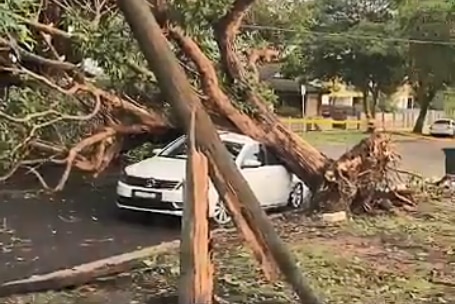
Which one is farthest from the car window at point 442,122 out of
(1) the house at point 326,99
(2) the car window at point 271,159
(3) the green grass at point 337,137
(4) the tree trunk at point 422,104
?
(2) the car window at point 271,159

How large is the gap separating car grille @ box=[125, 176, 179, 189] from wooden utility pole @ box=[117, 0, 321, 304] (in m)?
8.89

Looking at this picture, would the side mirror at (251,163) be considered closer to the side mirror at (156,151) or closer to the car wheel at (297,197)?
the car wheel at (297,197)

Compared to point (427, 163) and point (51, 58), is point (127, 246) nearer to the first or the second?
point (51, 58)

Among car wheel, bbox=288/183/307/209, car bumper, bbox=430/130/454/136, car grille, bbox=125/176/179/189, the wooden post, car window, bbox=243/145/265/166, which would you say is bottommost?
car bumper, bbox=430/130/454/136

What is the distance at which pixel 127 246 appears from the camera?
11.4m

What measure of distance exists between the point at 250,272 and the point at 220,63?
→ 486 cm

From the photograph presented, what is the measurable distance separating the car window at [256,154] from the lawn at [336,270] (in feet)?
4.46

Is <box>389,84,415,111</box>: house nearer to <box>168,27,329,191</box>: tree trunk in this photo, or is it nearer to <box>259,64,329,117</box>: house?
<box>259,64,329,117</box>: house

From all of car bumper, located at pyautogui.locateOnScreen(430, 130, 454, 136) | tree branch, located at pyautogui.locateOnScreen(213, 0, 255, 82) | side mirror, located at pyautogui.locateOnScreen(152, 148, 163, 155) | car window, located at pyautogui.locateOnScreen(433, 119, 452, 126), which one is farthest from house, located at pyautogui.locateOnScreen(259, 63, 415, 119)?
tree branch, located at pyautogui.locateOnScreen(213, 0, 255, 82)

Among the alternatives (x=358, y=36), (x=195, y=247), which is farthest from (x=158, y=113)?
(x=358, y=36)

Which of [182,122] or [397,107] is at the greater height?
[182,122]

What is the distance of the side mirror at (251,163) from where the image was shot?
13.9 metres

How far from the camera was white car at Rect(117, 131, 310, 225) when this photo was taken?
13.1 m

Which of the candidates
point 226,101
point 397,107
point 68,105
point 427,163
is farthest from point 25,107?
point 397,107
